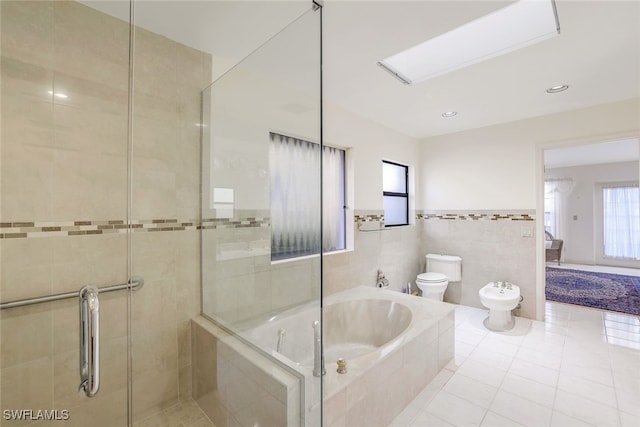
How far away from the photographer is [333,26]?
165 centimetres

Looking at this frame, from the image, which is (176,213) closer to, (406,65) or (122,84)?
(122,84)

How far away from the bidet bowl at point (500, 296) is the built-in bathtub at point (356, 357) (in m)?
0.89

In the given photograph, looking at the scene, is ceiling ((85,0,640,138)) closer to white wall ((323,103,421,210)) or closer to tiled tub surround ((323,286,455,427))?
white wall ((323,103,421,210))

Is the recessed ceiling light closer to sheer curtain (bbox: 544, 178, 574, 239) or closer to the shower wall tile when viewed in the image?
the shower wall tile

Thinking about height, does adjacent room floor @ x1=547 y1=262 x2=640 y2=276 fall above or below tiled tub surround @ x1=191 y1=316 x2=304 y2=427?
below

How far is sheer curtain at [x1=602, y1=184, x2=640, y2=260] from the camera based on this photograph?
5.82m

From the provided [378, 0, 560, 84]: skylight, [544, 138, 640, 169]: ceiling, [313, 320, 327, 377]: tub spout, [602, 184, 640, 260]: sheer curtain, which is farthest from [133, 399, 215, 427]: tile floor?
[602, 184, 640, 260]: sheer curtain

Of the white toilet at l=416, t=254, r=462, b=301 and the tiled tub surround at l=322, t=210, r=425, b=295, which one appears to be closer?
the tiled tub surround at l=322, t=210, r=425, b=295

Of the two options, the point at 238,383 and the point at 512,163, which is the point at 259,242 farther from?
the point at 512,163

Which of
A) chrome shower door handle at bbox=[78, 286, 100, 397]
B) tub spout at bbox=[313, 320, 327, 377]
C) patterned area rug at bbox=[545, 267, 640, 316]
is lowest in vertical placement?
patterned area rug at bbox=[545, 267, 640, 316]

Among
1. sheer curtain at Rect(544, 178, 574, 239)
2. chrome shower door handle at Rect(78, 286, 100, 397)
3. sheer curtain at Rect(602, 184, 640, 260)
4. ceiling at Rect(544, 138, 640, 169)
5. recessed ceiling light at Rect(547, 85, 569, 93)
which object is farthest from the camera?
sheer curtain at Rect(544, 178, 574, 239)

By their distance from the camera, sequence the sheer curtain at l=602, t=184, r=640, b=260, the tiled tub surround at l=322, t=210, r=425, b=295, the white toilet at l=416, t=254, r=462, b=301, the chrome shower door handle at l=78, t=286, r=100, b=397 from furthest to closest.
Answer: the sheer curtain at l=602, t=184, r=640, b=260
the white toilet at l=416, t=254, r=462, b=301
the tiled tub surround at l=322, t=210, r=425, b=295
the chrome shower door handle at l=78, t=286, r=100, b=397

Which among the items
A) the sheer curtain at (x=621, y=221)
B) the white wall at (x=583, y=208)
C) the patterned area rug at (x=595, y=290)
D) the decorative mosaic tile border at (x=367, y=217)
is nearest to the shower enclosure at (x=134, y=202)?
the decorative mosaic tile border at (x=367, y=217)

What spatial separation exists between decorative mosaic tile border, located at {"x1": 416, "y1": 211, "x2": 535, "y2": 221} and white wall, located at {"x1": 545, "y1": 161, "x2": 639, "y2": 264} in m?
4.73
